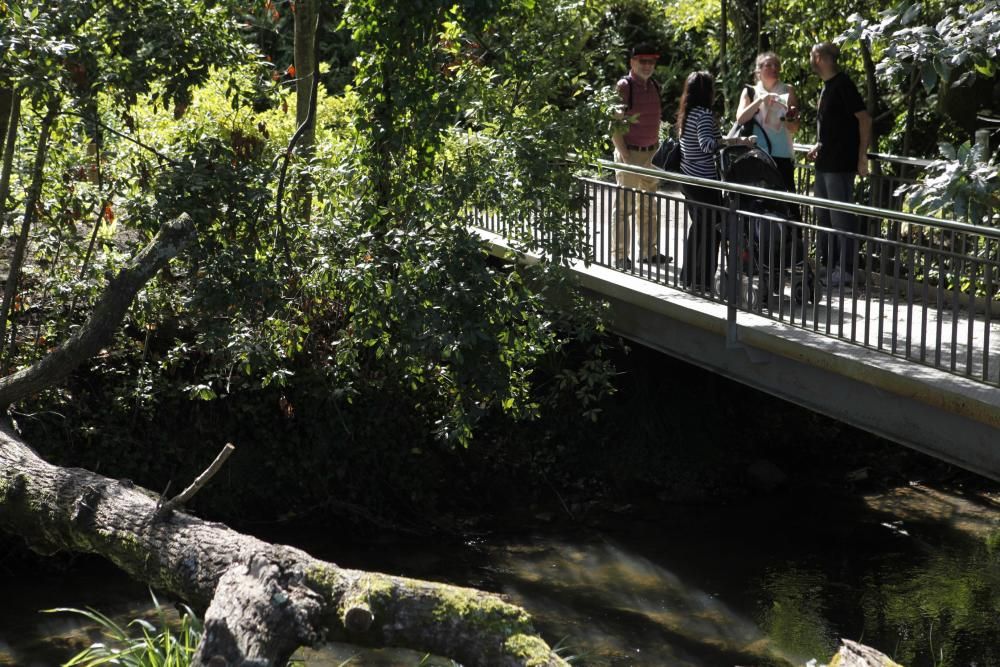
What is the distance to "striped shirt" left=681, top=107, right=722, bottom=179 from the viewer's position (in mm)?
9602

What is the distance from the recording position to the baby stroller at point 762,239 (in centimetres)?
823

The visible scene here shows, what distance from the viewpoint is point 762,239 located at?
27.3 feet

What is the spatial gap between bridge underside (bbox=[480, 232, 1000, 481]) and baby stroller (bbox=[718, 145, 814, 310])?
28cm

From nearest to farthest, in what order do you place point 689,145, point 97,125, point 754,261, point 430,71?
point 430,71 < point 97,125 < point 754,261 < point 689,145

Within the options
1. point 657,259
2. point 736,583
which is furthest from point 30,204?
point 736,583

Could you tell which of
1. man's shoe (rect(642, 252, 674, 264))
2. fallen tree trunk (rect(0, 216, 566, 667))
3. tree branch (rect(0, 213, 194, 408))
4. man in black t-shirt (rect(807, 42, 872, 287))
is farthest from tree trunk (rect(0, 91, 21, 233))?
man in black t-shirt (rect(807, 42, 872, 287))

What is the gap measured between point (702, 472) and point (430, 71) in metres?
5.18

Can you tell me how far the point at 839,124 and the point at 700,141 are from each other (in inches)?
41.4

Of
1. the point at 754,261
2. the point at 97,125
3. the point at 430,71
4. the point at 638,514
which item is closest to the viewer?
the point at 430,71

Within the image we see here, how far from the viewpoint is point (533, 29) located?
8406mm

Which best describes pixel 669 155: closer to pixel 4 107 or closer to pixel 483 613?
pixel 4 107

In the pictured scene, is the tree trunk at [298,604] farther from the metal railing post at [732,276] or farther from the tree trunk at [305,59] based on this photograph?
the tree trunk at [305,59]

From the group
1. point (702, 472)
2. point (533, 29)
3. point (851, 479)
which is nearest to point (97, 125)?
point (533, 29)

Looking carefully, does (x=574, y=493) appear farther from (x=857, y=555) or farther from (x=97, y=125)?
(x=97, y=125)
